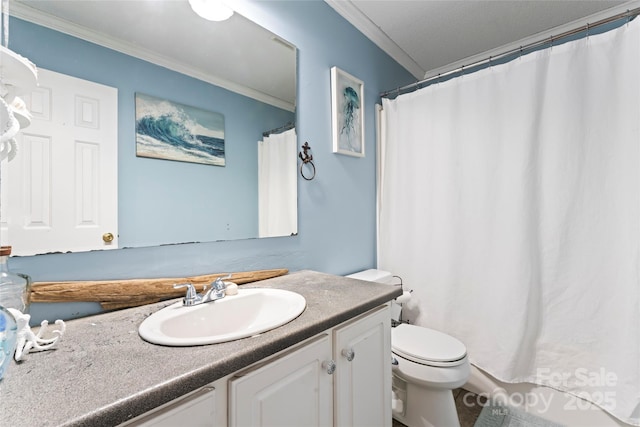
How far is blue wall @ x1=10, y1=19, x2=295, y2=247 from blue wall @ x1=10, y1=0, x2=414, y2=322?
0.05m

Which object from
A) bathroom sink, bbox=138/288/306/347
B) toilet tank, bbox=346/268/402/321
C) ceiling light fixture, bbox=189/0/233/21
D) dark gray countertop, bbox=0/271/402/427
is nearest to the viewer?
dark gray countertop, bbox=0/271/402/427

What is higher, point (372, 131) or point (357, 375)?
point (372, 131)

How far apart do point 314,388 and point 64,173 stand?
0.94 metres

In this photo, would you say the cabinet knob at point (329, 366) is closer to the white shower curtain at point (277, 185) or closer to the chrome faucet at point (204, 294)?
the chrome faucet at point (204, 294)

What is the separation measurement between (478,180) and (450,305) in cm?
76

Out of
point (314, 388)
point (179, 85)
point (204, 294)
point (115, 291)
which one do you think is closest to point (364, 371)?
point (314, 388)

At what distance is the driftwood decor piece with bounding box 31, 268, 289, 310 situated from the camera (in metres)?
0.81

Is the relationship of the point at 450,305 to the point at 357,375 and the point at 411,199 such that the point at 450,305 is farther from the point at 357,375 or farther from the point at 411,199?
the point at 357,375

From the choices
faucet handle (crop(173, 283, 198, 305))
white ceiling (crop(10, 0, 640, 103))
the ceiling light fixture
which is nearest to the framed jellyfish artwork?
white ceiling (crop(10, 0, 640, 103))

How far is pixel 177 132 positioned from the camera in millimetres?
1063

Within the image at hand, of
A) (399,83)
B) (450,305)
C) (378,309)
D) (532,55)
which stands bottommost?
(450,305)

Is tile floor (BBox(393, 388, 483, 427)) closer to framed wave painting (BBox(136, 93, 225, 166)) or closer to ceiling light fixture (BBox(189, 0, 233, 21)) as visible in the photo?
framed wave painting (BBox(136, 93, 225, 166))

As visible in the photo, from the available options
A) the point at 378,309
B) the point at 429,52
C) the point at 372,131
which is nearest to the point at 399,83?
the point at 429,52

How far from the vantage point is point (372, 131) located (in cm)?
205
